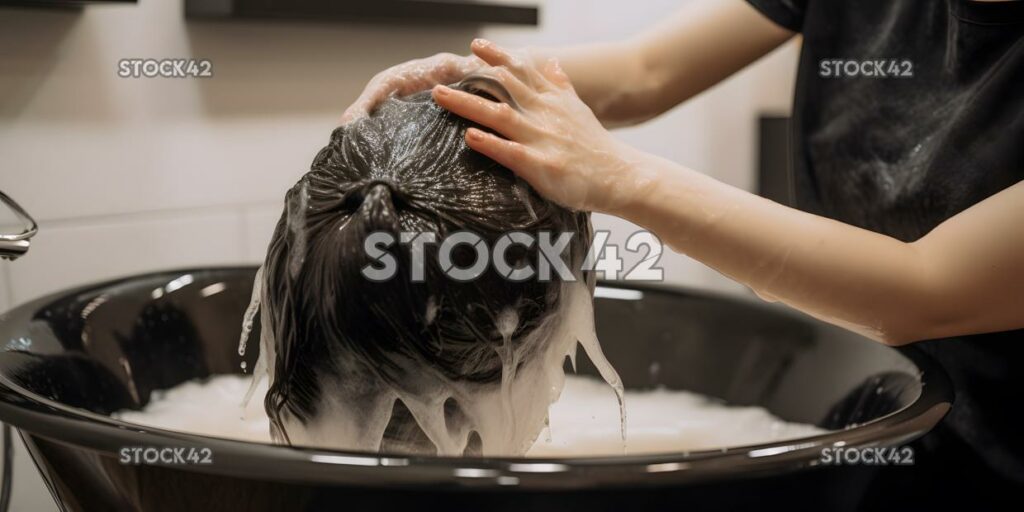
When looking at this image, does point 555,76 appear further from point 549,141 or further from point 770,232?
point 770,232

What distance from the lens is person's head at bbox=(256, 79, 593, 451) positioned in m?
0.58

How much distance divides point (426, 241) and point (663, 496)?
0.23m

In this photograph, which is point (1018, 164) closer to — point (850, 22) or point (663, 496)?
point (850, 22)

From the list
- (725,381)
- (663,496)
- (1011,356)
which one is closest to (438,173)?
(663,496)

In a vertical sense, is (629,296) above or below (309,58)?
below

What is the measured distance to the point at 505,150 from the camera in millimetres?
595

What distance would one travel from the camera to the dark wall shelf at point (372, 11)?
3.42 ft

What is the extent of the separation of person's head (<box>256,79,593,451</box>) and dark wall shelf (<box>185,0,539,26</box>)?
1.57 feet

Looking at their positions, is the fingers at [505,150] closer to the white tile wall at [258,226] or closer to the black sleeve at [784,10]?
the black sleeve at [784,10]

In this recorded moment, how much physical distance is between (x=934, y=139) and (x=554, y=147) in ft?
1.28

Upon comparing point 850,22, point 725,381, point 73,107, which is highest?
point 850,22

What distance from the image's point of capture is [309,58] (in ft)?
3.91

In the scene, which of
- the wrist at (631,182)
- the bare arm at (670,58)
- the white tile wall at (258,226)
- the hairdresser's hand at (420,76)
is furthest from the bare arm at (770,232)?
the white tile wall at (258,226)

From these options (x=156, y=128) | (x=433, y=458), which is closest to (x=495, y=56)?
(x=433, y=458)
